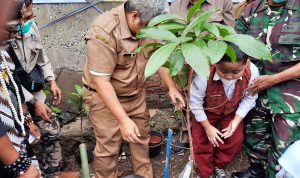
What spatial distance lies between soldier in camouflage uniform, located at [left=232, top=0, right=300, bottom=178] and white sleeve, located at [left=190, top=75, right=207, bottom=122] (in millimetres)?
407

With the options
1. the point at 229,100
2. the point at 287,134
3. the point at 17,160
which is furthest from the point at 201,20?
the point at 287,134

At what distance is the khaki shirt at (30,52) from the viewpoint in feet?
8.54

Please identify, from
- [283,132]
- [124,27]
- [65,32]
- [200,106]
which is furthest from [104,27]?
[283,132]

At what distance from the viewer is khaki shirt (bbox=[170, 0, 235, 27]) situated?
3092 mm

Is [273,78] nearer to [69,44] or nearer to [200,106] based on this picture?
[200,106]

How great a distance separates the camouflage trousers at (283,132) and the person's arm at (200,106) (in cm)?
47

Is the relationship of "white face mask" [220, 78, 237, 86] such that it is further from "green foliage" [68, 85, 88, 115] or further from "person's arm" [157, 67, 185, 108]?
"green foliage" [68, 85, 88, 115]

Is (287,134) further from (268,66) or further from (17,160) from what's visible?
(17,160)

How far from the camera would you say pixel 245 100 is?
2809mm

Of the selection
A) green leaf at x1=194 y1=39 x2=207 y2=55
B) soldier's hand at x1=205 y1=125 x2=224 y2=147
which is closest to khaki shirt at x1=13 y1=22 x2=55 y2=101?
soldier's hand at x1=205 y1=125 x2=224 y2=147

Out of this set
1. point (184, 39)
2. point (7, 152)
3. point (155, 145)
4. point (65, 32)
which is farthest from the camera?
point (65, 32)

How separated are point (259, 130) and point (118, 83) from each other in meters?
1.36

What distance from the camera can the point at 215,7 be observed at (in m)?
3.09

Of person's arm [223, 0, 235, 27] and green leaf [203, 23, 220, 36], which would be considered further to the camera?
person's arm [223, 0, 235, 27]
